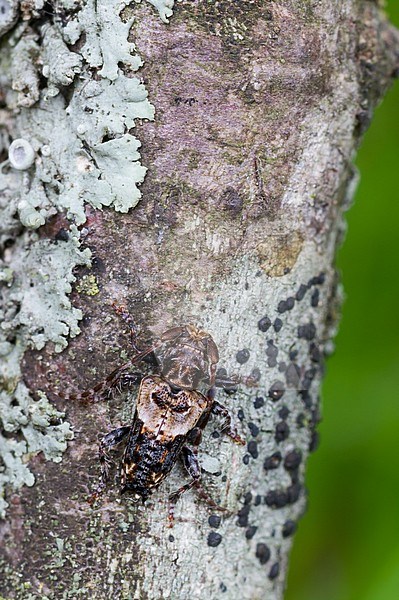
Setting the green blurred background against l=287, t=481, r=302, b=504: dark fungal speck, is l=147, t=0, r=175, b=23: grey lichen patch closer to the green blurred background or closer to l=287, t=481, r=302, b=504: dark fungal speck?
l=287, t=481, r=302, b=504: dark fungal speck

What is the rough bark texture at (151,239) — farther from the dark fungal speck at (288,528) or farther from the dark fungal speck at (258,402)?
the dark fungal speck at (288,528)

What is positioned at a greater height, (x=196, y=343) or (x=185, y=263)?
(x=185, y=263)

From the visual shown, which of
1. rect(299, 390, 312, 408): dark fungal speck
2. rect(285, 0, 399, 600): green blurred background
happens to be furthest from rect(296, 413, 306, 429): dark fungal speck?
rect(285, 0, 399, 600): green blurred background

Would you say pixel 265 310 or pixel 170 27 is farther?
pixel 265 310

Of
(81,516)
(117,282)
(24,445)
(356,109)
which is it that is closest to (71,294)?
(117,282)

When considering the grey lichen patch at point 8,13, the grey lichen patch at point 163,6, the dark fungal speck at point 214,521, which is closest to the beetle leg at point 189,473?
the dark fungal speck at point 214,521

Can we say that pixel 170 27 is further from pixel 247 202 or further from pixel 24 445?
pixel 24 445
